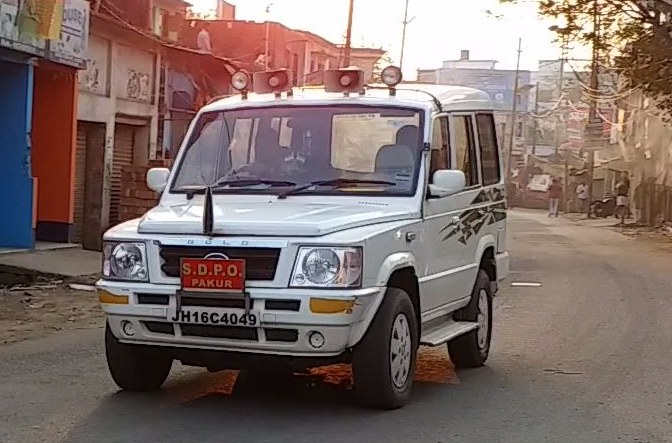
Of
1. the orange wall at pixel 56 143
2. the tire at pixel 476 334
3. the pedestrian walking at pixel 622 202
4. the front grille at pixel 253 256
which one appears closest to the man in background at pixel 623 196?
the pedestrian walking at pixel 622 202

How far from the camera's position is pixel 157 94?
A: 22828 mm

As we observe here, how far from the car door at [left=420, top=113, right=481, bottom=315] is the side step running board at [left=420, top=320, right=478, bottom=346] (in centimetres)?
19

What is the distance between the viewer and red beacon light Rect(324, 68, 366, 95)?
8.12 meters

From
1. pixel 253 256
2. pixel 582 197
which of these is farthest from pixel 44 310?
pixel 582 197

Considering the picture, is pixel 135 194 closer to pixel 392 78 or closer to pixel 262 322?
pixel 392 78

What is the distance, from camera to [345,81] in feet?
26.7

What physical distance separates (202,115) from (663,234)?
90.5ft

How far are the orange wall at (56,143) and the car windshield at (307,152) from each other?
1049 cm

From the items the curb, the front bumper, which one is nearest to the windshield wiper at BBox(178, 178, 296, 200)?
the front bumper

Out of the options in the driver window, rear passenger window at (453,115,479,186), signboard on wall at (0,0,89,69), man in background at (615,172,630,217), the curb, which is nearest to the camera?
the driver window

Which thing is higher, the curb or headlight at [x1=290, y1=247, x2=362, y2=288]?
headlight at [x1=290, y1=247, x2=362, y2=288]

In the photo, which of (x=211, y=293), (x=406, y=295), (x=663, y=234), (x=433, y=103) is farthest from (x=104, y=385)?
(x=663, y=234)

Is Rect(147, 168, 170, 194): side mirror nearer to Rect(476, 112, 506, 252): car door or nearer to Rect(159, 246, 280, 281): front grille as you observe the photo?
Rect(159, 246, 280, 281): front grille

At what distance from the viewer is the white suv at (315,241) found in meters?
6.45
